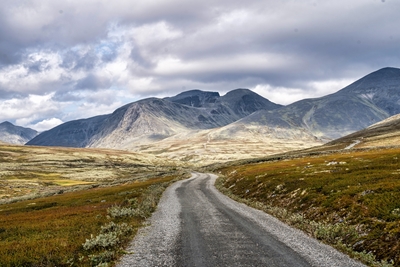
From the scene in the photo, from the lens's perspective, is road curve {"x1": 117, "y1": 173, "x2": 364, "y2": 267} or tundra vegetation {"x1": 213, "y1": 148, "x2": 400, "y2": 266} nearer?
road curve {"x1": 117, "y1": 173, "x2": 364, "y2": 267}

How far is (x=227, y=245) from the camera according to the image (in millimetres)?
19219

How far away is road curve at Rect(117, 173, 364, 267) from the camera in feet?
53.1

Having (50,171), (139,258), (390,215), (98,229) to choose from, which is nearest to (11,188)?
(50,171)

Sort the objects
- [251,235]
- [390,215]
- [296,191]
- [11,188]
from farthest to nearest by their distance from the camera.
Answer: [11,188], [296,191], [251,235], [390,215]

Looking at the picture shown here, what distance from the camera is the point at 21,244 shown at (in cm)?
1986

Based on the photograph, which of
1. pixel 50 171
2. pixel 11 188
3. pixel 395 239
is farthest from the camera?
pixel 50 171

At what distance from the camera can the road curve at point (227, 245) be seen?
16172 mm

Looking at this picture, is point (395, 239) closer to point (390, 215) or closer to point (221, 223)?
point (390, 215)

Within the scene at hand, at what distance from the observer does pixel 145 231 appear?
80.6ft

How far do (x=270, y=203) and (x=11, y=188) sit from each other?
4541 inches

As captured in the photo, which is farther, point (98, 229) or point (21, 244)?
point (98, 229)

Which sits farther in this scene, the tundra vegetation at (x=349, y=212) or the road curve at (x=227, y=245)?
the tundra vegetation at (x=349, y=212)

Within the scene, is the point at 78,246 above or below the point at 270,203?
above

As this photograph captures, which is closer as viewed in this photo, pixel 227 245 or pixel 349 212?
pixel 227 245
